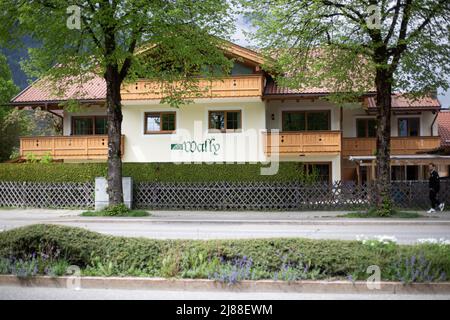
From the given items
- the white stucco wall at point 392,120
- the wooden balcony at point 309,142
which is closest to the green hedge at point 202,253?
the wooden balcony at point 309,142

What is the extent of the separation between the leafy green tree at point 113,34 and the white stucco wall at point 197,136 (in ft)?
26.5

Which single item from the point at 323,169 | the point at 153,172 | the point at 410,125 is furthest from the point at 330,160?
the point at 153,172

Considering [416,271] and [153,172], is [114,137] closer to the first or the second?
[153,172]

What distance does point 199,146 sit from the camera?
3108 centimetres

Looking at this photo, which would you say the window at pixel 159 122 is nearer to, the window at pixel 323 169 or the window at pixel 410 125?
the window at pixel 323 169

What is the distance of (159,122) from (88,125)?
5.52 meters

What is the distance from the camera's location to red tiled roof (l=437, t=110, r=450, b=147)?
4062cm

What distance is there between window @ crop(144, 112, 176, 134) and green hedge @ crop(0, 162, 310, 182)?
6056 mm

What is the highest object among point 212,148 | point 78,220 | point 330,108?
point 330,108

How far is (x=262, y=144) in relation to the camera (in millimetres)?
30156

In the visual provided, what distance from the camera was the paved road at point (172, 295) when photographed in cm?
693

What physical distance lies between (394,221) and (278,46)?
26.7 ft
